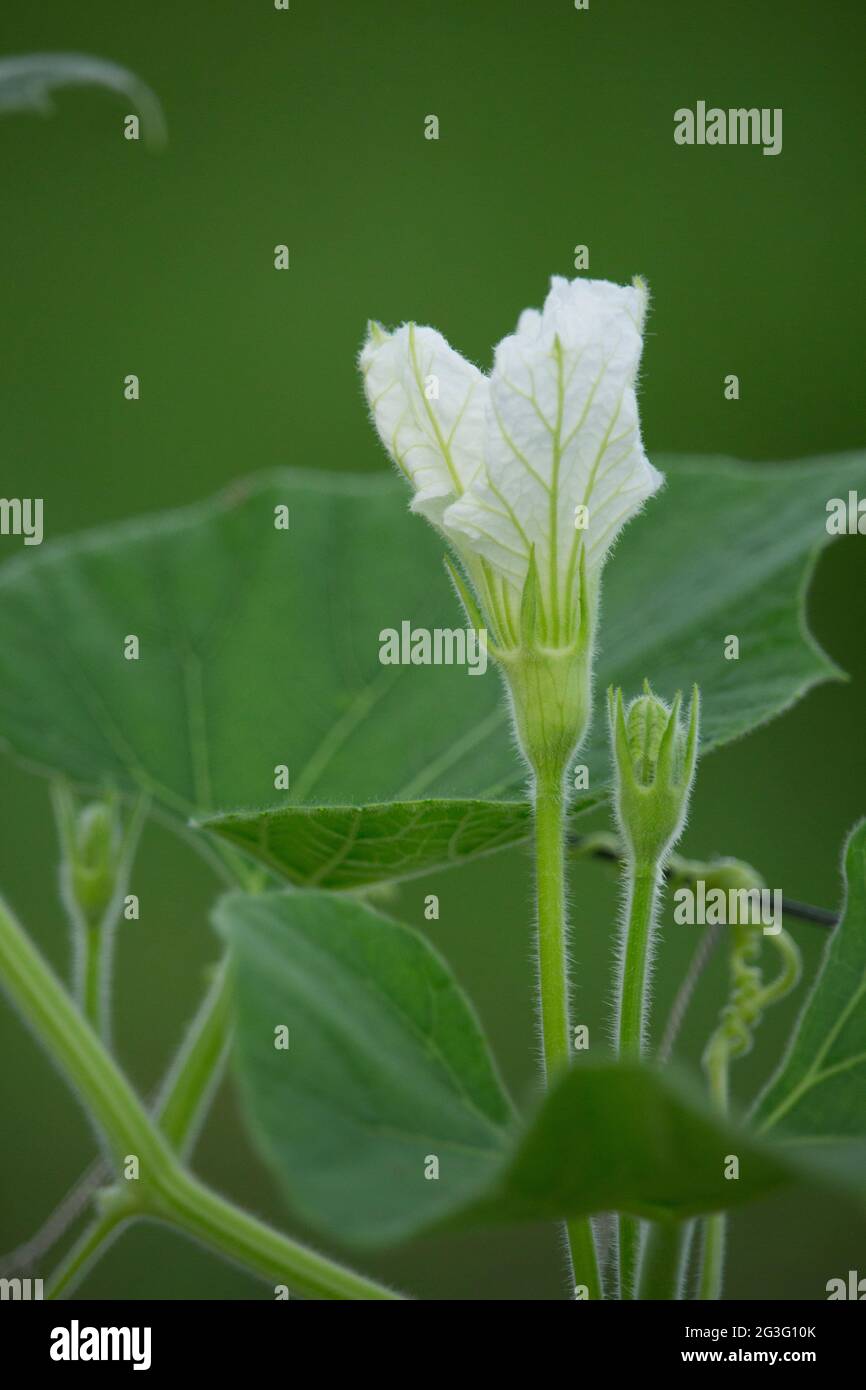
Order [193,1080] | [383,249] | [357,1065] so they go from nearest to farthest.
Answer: [357,1065] → [193,1080] → [383,249]

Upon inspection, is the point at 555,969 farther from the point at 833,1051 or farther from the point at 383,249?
the point at 383,249

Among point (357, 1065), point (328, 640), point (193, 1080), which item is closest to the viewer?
point (357, 1065)

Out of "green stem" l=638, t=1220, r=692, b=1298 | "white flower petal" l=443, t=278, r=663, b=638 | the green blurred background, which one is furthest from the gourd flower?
the green blurred background

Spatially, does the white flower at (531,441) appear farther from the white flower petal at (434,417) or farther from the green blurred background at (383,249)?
the green blurred background at (383,249)

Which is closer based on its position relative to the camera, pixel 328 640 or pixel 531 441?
pixel 531 441

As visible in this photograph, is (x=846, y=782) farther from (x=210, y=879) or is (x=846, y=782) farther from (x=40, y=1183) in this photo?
(x=40, y=1183)

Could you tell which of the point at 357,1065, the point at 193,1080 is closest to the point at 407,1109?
the point at 357,1065
